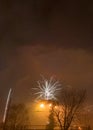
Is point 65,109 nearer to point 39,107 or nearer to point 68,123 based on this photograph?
point 68,123

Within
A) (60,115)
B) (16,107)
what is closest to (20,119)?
(16,107)

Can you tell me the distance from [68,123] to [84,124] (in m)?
9.03

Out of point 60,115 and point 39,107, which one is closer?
point 60,115

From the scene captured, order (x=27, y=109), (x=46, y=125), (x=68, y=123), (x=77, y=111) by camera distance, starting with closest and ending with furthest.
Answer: (x=68, y=123) < (x=77, y=111) < (x=46, y=125) < (x=27, y=109)

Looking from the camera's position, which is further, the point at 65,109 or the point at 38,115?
the point at 38,115

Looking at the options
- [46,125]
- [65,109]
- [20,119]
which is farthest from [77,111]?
[20,119]

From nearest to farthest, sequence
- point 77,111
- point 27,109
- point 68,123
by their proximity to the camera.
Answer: point 68,123
point 77,111
point 27,109

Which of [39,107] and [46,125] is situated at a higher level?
[39,107]

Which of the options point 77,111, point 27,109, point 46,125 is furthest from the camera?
point 27,109

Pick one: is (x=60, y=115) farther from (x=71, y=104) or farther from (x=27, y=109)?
(x=27, y=109)

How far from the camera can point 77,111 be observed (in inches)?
2483

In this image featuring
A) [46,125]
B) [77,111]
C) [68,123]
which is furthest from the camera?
[46,125]

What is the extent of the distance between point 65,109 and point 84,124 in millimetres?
7821

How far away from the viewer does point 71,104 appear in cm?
6097
